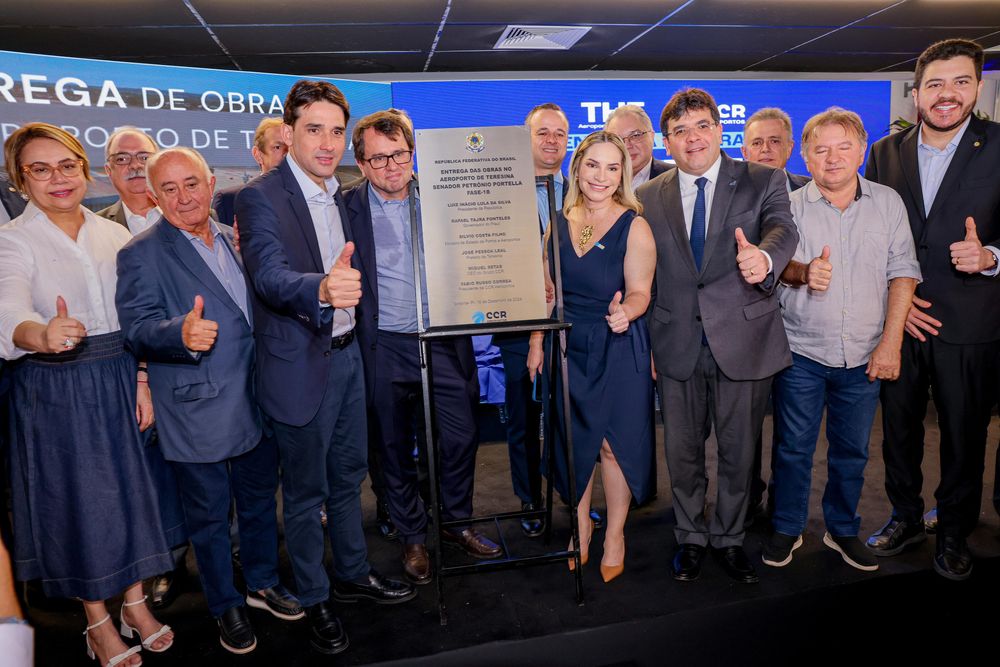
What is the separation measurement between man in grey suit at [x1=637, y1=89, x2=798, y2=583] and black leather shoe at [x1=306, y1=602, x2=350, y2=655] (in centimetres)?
131

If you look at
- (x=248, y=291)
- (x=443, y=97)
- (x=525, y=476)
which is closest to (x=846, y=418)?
(x=525, y=476)

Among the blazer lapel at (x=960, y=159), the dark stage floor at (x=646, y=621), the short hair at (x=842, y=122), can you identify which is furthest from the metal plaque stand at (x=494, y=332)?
the blazer lapel at (x=960, y=159)

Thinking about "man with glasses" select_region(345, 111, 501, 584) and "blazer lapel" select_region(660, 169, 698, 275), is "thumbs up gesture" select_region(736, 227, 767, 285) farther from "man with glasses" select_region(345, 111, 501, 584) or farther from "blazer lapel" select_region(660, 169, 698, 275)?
"man with glasses" select_region(345, 111, 501, 584)

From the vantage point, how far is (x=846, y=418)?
2.62 m

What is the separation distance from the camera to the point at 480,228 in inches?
88.5

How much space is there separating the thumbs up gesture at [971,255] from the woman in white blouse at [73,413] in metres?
2.94

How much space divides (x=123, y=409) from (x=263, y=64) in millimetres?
4627

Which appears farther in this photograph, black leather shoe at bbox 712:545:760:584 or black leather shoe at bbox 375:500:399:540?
black leather shoe at bbox 375:500:399:540

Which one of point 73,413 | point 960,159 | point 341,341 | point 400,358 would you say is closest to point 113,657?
point 73,413

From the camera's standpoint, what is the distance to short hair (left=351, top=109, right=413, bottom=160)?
8.21 feet

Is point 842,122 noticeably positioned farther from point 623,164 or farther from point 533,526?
point 533,526

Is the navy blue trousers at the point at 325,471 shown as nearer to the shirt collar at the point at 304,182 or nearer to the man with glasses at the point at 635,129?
the shirt collar at the point at 304,182

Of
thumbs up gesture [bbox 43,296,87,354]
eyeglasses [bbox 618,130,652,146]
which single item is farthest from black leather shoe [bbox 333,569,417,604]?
eyeglasses [bbox 618,130,652,146]

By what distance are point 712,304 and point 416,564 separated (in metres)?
1.58
